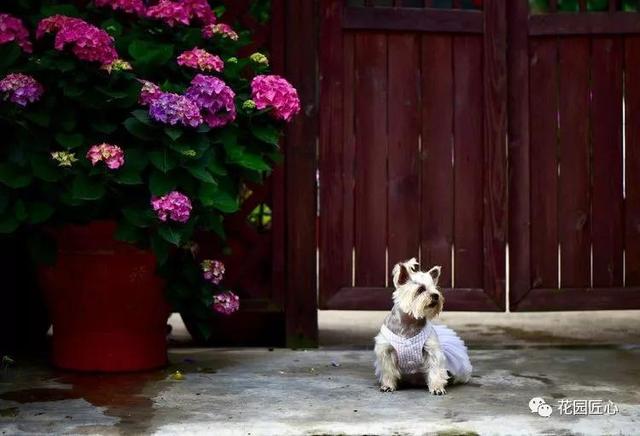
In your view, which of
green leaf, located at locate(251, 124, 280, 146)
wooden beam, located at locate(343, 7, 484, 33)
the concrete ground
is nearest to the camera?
the concrete ground

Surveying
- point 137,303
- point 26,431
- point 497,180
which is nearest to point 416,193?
point 497,180

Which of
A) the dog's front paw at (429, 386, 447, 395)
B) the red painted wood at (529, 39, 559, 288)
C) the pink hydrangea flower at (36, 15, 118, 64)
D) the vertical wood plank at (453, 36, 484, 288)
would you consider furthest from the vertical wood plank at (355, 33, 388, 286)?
the pink hydrangea flower at (36, 15, 118, 64)

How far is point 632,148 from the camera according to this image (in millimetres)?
6527

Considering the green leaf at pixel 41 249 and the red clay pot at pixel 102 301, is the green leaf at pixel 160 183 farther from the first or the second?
the green leaf at pixel 41 249

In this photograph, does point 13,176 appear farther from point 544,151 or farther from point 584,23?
point 584,23

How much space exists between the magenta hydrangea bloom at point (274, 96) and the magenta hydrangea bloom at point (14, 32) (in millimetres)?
1099

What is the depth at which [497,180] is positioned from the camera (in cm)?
645

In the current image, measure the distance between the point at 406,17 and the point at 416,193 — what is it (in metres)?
1.01

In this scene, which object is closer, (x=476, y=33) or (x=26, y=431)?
(x=26, y=431)

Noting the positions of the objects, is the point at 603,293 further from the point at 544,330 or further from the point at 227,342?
the point at 227,342

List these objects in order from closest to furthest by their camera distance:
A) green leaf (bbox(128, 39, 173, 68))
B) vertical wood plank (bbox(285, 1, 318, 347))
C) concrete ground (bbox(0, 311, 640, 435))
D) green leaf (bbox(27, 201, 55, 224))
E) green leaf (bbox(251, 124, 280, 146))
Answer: concrete ground (bbox(0, 311, 640, 435)) → green leaf (bbox(27, 201, 55, 224)) → green leaf (bbox(128, 39, 173, 68)) → green leaf (bbox(251, 124, 280, 146)) → vertical wood plank (bbox(285, 1, 318, 347))

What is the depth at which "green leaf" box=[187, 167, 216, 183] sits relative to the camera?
5090mm

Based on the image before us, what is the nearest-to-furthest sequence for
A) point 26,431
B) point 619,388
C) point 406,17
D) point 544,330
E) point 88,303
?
point 26,431 < point 619,388 < point 88,303 < point 406,17 < point 544,330

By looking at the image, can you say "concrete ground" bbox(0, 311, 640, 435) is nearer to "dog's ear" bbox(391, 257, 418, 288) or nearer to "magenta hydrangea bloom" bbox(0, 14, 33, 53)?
"dog's ear" bbox(391, 257, 418, 288)
